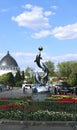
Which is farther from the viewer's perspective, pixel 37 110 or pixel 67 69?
pixel 67 69

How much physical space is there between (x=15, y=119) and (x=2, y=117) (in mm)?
640

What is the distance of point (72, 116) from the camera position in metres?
16.9

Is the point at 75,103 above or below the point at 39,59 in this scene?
below

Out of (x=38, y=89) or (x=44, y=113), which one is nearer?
(x=44, y=113)

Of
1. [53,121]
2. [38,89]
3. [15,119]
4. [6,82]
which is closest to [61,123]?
[53,121]

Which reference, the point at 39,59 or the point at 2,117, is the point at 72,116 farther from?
the point at 39,59

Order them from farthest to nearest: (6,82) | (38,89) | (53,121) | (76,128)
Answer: (6,82)
(38,89)
(53,121)
(76,128)

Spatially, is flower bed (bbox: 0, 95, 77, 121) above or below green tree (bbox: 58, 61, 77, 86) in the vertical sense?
below

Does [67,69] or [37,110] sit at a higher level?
[67,69]

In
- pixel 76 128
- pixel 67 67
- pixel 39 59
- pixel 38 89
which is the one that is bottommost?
pixel 76 128

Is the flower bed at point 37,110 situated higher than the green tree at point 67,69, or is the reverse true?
the green tree at point 67,69

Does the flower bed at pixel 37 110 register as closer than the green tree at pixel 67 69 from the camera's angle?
Yes

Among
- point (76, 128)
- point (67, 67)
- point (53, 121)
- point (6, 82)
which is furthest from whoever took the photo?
point (6, 82)

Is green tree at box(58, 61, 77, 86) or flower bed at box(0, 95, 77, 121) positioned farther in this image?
green tree at box(58, 61, 77, 86)
